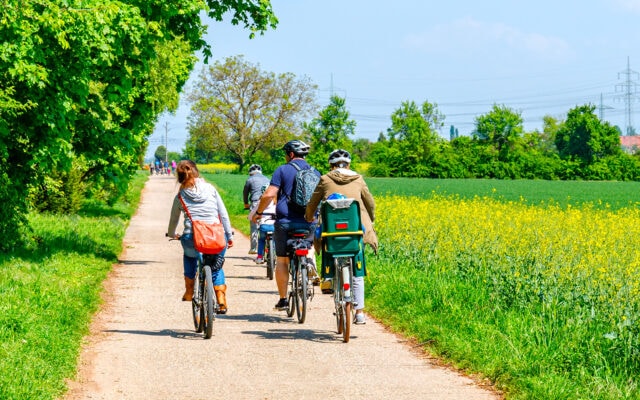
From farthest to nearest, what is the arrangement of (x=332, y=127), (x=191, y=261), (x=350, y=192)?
(x=332, y=127)
(x=191, y=261)
(x=350, y=192)

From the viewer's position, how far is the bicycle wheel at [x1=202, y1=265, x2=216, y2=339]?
8.87 m

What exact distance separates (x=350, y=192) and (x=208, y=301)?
5.75 ft

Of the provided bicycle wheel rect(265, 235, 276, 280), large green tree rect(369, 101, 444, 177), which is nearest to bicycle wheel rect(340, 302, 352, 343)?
bicycle wheel rect(265, 235, 276, 280)

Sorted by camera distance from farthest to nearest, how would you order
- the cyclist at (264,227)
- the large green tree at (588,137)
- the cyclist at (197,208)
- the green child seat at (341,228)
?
the large green tree at (588,137) < the cyclist at (264,227) < the cyclist at (197,208) < the green child seat at (341,228)

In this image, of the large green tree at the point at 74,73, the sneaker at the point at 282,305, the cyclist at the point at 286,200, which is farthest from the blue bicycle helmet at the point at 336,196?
the large green tree at the point at 74,73

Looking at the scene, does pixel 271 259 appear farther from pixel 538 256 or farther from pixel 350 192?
pixel 350 192

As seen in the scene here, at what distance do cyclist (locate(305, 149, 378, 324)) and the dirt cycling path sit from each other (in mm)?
502

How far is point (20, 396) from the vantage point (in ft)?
20.2

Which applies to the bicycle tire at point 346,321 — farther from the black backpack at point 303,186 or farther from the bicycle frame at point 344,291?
the black backpack at point 303,186

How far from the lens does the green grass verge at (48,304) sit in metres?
6.86

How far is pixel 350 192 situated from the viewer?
9.19 metres

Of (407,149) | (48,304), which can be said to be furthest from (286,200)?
(407,149)

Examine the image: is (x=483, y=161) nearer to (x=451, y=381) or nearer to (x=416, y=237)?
(x=416, y=237)

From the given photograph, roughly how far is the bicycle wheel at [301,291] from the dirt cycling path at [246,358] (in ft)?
0.39
